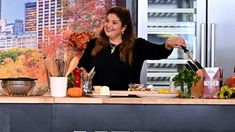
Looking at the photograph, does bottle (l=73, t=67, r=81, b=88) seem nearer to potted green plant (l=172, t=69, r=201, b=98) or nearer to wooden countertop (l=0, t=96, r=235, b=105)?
wooden countertop (l=0, t=96, r=235, b=105)

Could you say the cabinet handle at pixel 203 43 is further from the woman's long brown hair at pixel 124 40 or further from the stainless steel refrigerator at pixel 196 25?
the woman's long brown hair at pixel 124 40

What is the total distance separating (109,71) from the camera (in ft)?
10.6

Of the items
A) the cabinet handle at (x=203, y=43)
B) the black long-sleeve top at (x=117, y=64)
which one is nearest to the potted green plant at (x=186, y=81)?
the black long-sleeve top at (x=117, y=64)

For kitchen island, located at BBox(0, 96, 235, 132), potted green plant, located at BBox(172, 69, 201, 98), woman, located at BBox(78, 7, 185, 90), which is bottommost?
kitchen island, located at BBox(0, 96, 235, 132)

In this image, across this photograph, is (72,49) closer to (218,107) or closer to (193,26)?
(193,26)

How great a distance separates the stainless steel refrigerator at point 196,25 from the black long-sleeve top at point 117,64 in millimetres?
306

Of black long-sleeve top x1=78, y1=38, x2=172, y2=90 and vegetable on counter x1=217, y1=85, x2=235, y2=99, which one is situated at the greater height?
black long-sleeve top x1=78, y1=38, x2=172, y2=90

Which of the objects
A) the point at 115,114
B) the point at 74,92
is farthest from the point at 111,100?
the point at 74,92

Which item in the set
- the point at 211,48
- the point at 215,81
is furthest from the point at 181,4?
the point at 215,81

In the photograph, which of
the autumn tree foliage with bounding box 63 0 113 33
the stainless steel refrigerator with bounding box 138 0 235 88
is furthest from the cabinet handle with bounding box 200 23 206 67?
the autumn tree foliage with bounding box 63 0 113 33

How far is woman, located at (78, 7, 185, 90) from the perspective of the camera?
324 centimetres

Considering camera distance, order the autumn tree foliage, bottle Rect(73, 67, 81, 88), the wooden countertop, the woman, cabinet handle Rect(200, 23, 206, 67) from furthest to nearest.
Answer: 1. the autumn tree foliage
2. cabinet handle Rect(200, 23, 206, 67)
3. the woman
4. bottle Rect(73, 67, 81, 88)
5. the wooden countertop

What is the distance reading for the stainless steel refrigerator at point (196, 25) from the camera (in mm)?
3607

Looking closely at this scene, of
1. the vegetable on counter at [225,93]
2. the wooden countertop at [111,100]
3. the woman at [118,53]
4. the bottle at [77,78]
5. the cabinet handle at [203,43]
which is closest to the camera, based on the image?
the wooden countertop at [111,100]
